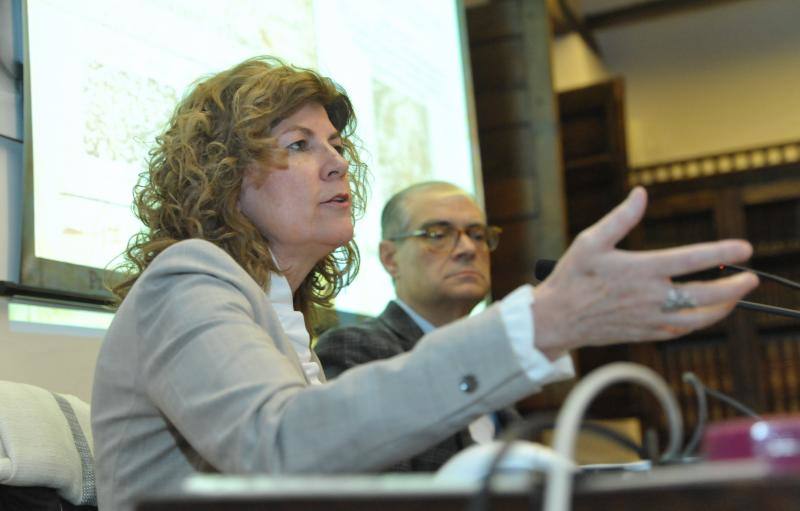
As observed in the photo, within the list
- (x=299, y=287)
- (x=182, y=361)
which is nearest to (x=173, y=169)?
(x=299, y=287)

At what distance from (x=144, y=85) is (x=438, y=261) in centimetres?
113

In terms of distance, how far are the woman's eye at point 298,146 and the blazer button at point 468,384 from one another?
2.74 feet

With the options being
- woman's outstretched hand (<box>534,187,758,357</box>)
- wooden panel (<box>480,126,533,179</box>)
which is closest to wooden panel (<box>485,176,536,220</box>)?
wooden panel (<box>480,126,533,179</box>)

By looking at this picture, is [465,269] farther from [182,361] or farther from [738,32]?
[738,32]

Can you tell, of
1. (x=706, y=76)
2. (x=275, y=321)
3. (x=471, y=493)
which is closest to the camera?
(x=471, y=493)

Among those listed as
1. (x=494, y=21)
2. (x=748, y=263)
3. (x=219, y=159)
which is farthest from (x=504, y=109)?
(x=219, y=159)

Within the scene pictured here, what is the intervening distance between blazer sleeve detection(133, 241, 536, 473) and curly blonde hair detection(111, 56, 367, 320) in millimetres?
435

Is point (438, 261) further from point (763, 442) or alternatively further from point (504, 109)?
point (763, 442)

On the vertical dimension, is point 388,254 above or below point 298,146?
below

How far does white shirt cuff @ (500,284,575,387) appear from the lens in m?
0.91

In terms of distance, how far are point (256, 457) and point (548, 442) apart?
362 cm

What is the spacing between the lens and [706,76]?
251 inches

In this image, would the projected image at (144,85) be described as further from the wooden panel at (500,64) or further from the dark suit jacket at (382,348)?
the wooden panel at (500,64)

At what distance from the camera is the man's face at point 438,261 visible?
9.48 feet
